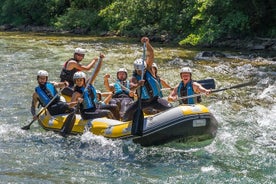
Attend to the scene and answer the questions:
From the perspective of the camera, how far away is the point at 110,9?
30.9 meters

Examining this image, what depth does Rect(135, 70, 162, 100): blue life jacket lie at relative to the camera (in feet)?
28.5

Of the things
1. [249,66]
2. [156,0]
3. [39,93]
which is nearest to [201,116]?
[39,93]

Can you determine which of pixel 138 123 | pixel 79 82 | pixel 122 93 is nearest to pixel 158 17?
pixel 122 93

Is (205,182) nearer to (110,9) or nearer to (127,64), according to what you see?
(127,64)

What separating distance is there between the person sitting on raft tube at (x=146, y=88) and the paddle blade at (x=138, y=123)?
51cm

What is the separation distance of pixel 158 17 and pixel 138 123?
2027 cm

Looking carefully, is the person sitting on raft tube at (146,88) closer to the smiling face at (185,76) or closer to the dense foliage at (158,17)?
the smiling face at (185,76)

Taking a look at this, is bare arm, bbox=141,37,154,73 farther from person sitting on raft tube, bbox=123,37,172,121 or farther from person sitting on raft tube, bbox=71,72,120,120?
person sitting on raft tube, bbox=71,72,120,120

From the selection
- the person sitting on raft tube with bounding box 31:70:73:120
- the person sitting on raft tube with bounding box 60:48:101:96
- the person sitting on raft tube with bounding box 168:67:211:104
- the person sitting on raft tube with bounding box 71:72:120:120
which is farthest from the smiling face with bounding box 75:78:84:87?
the person sitting on raft tube with bounding box 168:67:211:104

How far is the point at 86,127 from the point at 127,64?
9.16m

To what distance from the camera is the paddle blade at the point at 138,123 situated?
8195mm

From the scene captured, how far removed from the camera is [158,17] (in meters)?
27.9

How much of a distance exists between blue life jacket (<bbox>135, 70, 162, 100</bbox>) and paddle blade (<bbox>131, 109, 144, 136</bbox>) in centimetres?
67

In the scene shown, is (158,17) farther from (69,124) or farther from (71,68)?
(69,124)
